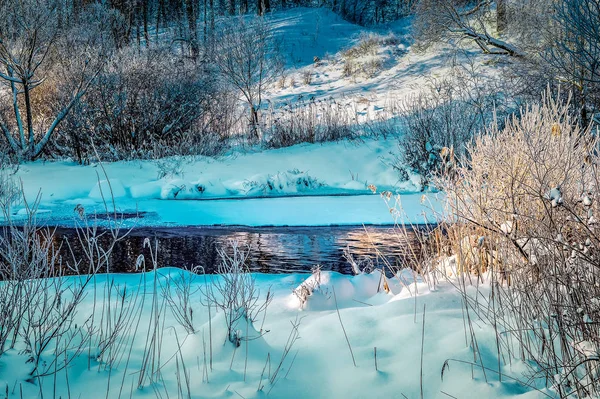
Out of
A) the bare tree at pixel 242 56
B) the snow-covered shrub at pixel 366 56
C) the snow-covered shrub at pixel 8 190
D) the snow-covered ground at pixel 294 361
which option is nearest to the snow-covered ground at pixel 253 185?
the snow-covered shrub at pixel 8 190

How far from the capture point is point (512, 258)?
289 cm

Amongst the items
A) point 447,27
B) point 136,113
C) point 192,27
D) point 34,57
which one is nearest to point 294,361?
point 136,113

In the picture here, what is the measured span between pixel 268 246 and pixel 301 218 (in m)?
1.80

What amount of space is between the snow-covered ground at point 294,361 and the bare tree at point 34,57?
11.1m

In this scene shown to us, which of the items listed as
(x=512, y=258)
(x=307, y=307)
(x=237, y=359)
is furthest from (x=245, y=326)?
(x=512, y=258)

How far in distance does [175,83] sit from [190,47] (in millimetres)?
12111

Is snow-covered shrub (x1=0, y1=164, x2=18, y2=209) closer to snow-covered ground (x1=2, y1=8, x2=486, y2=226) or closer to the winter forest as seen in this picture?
the winter forest

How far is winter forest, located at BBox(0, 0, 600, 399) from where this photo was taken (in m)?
2.30

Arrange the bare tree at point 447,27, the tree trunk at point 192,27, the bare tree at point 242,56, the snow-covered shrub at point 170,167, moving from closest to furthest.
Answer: the snow-covered shrub at point 170,167 < the bare tree at point 447,27 < the bare tree at point 242,56 < the tree trunk at point 192,27

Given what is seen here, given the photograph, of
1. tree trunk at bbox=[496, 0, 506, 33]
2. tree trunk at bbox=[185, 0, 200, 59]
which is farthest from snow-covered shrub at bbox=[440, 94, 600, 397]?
tree trunk at bbox=[185, 0, 200, 59]

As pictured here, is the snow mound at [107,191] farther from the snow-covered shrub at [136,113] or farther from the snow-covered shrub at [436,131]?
the snow-covered shrub at [436,131]

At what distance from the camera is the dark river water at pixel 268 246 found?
520 cm

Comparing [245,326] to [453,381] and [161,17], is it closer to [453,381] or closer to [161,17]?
[453,381]

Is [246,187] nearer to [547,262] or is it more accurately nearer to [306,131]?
[306,131]
